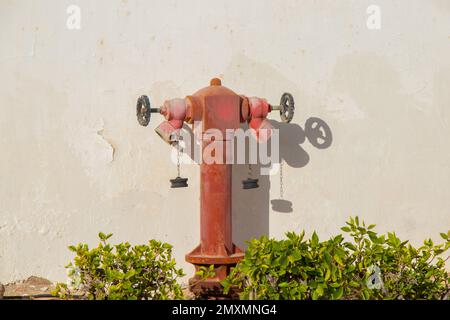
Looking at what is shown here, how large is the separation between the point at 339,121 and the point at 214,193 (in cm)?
173

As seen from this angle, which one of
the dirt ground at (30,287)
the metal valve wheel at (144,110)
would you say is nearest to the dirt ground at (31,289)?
the dirt ground at (30,287)

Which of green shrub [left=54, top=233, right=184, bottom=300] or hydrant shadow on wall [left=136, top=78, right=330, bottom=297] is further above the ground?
hydrant shadow on wall [left=136, top=78, right=330, bottom=297]

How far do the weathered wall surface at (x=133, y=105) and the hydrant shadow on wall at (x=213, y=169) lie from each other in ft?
2.76

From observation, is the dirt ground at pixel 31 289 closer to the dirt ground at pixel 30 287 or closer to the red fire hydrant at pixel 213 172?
the dirt ground at pixel 30 287

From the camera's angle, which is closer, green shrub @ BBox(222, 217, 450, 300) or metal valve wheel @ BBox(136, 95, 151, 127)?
green shrub @ BBox(222, 217, 450, 300)

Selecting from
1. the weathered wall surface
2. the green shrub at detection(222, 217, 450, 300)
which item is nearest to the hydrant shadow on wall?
the weathered wall surface

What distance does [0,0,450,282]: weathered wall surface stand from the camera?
254 inches

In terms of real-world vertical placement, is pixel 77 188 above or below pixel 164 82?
below

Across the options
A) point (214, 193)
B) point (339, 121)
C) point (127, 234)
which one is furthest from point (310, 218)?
point (127, 234)

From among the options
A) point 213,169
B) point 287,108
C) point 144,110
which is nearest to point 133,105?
point 144,110

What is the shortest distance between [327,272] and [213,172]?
206 centimetres

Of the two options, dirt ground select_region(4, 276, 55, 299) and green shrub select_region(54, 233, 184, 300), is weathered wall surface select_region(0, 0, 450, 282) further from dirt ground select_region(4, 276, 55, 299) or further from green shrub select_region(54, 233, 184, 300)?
green shrub select_region(54, 233, 184, 300)
